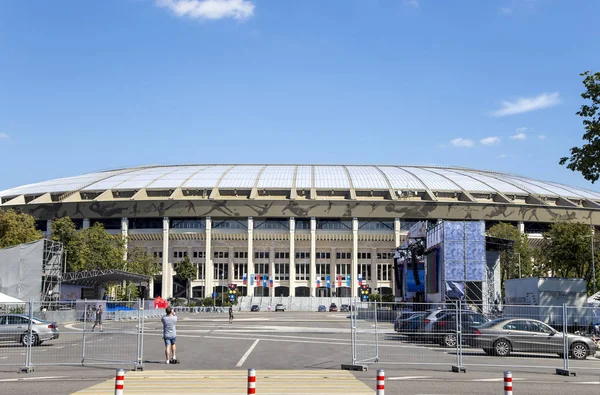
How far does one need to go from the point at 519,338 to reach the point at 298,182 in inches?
3734

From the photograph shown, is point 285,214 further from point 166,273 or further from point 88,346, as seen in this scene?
point 88,346

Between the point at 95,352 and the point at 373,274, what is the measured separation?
99.2 meters

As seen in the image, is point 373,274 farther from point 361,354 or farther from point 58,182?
point 361,354

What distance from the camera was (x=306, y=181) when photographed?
119 meters

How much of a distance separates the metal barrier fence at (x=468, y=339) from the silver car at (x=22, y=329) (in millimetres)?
13703

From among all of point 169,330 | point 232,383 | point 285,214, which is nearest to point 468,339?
point 232,383

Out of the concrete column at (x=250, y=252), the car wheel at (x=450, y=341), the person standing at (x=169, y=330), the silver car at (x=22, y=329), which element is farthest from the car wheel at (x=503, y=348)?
the concrete column at (x=250, y=252)

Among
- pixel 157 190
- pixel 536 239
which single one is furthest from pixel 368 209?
pixel 157 190

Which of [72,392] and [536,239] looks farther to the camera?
[536,239]

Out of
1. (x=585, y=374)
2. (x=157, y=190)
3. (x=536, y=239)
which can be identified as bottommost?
(x=585, y=374)

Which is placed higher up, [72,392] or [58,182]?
[58,182]

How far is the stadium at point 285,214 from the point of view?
365 ft

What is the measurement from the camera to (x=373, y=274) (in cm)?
11962

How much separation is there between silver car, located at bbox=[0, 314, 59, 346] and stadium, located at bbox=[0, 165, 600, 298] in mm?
82197
